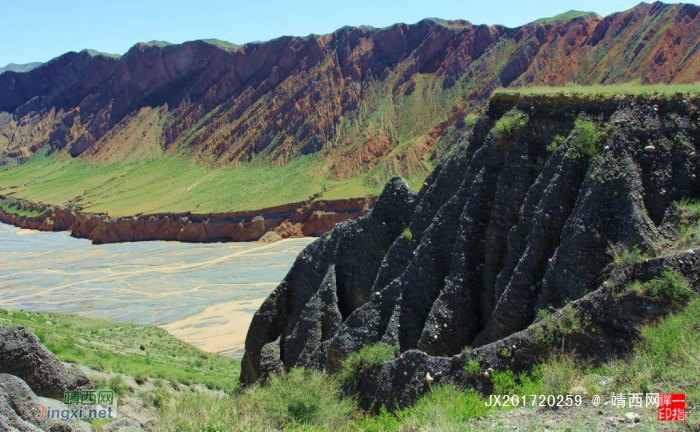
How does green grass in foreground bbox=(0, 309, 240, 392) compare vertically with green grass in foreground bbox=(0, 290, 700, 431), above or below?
below

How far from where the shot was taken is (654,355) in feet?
25.9

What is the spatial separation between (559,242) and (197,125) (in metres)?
115

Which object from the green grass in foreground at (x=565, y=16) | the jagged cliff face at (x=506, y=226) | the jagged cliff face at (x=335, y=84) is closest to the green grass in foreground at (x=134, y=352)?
the jagged cliff face at (x=506, y=226)

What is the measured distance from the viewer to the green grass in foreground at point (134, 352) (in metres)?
19.8

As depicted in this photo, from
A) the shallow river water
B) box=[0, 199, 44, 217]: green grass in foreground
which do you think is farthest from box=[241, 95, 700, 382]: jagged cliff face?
box=[0, 199, 44, 217]: green grass in foreground

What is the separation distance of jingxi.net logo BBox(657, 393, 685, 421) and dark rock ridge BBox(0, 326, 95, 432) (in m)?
10.8

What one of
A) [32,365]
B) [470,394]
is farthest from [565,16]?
[32,365]

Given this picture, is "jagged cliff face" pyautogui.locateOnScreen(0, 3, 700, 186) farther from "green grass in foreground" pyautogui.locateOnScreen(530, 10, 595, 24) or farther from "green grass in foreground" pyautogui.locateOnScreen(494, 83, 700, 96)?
"green grass in foreground" pyautogui.locateOnScreen(494, 83, 700, 96)

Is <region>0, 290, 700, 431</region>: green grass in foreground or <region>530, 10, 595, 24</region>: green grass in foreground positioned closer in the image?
<region>0, 290, 700, 431</region>: green grass in foreground

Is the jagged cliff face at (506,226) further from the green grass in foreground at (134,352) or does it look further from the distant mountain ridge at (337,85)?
the distant mountain ridge at (337,85)

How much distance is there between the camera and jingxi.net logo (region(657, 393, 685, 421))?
263 inches

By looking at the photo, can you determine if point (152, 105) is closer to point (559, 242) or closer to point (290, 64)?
point (290, 64)

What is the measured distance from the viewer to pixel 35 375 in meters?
13.8

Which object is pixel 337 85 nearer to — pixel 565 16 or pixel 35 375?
pixel 565 16
